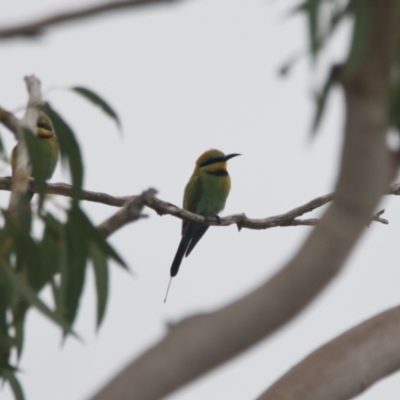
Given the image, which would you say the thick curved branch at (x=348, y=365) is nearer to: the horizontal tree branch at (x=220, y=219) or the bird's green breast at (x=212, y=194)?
the horizontal tree branch at (x=220, y=219)

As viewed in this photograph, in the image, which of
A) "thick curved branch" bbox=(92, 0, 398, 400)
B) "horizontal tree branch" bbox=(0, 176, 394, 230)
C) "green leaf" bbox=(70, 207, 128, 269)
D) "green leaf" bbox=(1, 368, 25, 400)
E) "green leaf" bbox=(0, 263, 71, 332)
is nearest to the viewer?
"thick curved branch" bbox=(92, 0, 398, 400)

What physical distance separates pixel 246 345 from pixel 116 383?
0.14 meters

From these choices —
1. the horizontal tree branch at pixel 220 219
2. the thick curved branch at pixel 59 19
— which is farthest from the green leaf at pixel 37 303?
the horizontal tree branch at pixel 220 219

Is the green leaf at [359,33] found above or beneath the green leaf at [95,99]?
beneath

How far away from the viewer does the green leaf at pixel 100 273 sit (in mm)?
1499

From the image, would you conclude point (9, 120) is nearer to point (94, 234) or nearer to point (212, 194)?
point (94, 234)

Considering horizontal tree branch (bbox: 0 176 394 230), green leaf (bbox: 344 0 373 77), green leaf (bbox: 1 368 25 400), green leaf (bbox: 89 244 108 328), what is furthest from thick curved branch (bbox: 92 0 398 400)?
horizontal tree branch (bbox: 0 176 394 230)

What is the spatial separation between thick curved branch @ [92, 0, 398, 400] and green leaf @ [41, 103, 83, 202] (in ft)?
2.62

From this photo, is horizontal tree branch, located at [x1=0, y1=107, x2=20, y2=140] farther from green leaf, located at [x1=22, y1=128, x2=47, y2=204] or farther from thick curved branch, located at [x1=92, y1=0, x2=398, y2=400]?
thick curved branch, located at [x1=92, y1=0, x2=398, y2=400]

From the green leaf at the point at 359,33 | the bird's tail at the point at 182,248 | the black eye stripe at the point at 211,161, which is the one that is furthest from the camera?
the black eye stripe at the point at 211,161

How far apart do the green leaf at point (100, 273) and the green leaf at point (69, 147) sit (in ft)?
0.48

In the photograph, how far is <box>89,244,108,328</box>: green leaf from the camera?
4.92ft

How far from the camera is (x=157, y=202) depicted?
2.55 m

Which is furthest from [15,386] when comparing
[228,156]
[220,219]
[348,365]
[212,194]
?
[228,156]
